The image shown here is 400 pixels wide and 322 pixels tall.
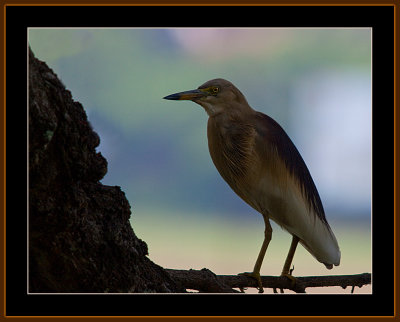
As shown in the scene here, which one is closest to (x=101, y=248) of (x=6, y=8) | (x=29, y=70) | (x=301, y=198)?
(x=29, y=70)

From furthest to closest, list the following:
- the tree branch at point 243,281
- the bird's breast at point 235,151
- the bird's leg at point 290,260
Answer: the bird's leg at point 290,260, the bird's breast at point 235,151, the tree branch at point 243,281

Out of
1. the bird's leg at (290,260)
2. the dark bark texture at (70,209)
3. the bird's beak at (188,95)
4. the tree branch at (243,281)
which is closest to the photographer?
the dark bark texture at (70,209)

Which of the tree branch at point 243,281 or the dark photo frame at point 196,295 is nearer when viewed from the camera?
the dark photo frame at point 196,295

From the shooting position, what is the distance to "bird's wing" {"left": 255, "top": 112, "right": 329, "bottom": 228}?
2.81 meters

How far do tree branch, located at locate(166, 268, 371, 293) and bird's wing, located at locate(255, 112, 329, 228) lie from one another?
0.36m

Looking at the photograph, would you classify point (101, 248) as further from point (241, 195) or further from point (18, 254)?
point (241, 195)

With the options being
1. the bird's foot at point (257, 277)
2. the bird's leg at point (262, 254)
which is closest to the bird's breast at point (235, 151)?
the bird's leg at point (262, 254)

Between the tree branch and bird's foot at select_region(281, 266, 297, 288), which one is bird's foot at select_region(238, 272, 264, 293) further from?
bird's foot at select_region(281, 266, 297, 288)

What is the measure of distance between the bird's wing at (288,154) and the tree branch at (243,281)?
1.17 feet

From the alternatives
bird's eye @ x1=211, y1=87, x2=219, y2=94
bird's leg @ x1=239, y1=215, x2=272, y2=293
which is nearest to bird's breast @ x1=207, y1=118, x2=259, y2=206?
bird's eye @ x1=211, y1=87, x2=219, y2=94

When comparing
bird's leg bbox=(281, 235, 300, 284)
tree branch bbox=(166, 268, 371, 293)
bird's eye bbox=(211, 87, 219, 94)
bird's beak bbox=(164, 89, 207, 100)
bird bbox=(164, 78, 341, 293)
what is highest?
bird's eye bbox=(211, 87, 219, 94)

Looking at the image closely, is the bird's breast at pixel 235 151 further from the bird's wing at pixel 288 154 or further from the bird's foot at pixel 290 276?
the bird's foot at pixel 290 276

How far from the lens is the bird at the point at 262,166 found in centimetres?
277

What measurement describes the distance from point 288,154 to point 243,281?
0.75 meters
